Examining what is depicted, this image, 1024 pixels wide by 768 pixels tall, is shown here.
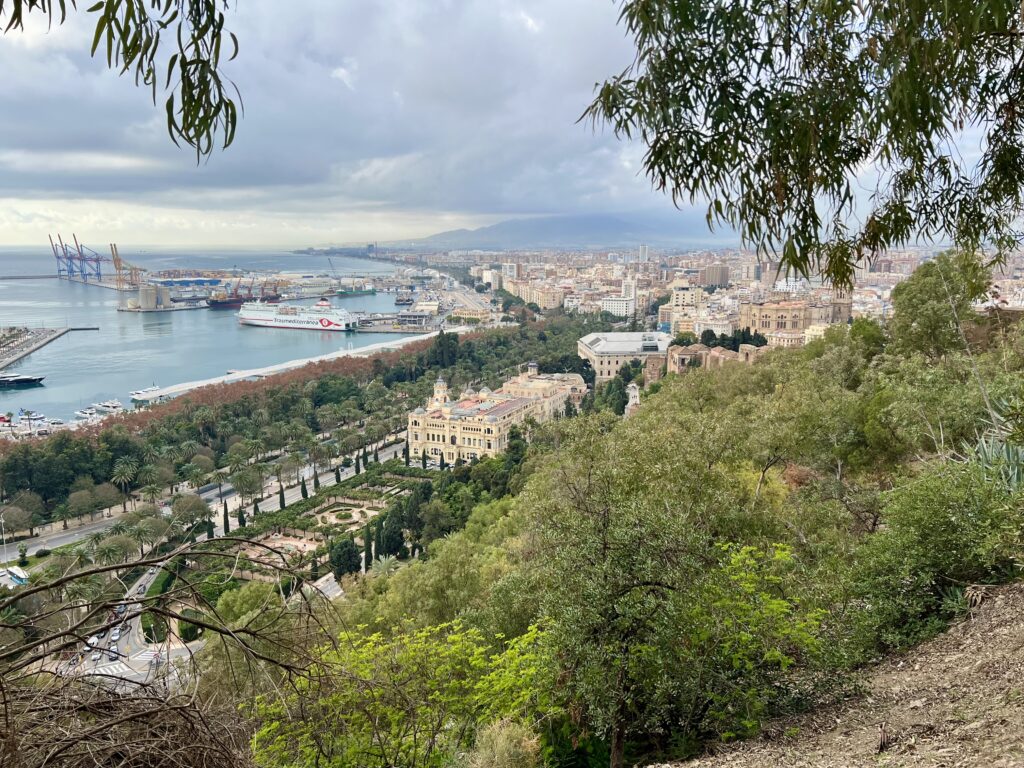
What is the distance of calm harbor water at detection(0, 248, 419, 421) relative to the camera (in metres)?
27.6

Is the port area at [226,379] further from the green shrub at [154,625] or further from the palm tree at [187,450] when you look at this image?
the green shrub at [154,625]

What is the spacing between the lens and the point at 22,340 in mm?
35938

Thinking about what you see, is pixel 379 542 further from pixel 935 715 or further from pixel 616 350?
pixel 616 350

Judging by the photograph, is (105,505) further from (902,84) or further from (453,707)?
(902,84)

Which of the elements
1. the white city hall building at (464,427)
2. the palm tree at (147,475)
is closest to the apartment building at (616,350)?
the white city hall building at (464,427)

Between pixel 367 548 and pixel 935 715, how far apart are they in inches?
437

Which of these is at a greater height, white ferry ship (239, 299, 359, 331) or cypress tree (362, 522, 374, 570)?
white ferry ship (239, 299, 359, 331)

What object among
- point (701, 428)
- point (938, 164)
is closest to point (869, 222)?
point (938, 164)

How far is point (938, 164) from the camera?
1.96 m

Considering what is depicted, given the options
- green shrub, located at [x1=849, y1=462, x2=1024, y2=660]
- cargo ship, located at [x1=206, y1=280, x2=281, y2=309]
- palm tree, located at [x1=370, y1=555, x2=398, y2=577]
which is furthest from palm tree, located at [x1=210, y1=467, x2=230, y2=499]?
cargo ship, located at [x1=206, y1=280, x2=281, y2=309]

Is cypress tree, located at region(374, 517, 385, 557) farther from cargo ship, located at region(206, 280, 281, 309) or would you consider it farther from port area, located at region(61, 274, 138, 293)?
port area, located at region(61, 274, 138, 293)

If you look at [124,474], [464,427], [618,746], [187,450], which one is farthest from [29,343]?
[618,746]

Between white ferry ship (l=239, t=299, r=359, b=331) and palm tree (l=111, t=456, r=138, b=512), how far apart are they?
30370mm

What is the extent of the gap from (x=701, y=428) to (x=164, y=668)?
4.60 m
